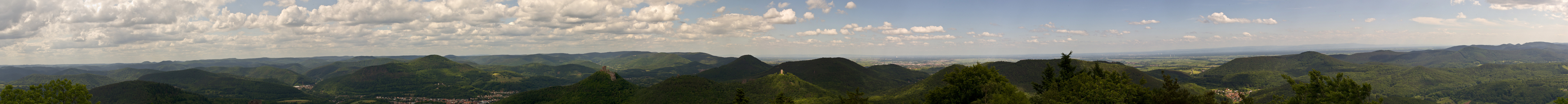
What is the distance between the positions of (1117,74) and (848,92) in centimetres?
2757

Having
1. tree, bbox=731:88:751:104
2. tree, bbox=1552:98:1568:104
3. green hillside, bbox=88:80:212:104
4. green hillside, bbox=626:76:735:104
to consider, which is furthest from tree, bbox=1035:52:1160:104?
green hillside, bbox=88:80:212:104

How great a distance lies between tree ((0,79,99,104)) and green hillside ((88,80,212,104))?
154 metres

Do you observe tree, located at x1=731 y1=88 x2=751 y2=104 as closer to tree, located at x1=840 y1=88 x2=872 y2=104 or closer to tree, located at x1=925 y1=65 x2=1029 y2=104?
tree, located at x1=840 y1=88 x2=872 y2=104

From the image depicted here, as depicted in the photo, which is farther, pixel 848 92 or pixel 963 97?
pixel 848 92

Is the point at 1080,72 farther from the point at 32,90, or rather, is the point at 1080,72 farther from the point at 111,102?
the point at 111,102

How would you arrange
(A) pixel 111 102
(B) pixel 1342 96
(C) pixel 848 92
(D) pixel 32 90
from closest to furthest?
(B) pixel 1342 96 → (D) pixel 32 90 → (C) pixel 848 92 → (A) pixel 111 102

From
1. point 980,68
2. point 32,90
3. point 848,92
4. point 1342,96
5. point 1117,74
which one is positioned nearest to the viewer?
point 1342,96

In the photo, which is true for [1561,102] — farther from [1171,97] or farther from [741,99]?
[741,99]

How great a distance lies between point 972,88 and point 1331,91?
29184 millimetres

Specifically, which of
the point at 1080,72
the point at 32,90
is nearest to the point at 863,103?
the point at 1080,72

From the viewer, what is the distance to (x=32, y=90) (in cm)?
5538

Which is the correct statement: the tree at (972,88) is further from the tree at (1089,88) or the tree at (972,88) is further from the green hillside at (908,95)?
the green hillside at (908,95)

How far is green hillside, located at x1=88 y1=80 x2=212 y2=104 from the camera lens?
586ft

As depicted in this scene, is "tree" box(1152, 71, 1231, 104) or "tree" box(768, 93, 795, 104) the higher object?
"tree" box(1152, 71, 1231, 104)
